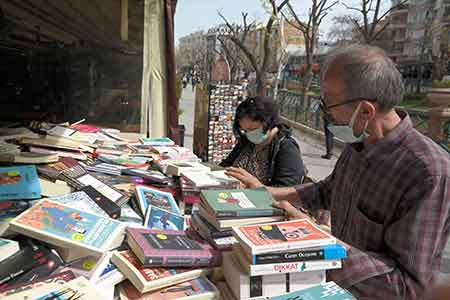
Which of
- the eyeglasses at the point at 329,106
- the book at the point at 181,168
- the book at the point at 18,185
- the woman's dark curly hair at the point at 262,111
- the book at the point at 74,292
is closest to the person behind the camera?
the book at the point at 74,292

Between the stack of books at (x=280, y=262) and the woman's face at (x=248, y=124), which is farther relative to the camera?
the woman's face at (x=248, y=124)

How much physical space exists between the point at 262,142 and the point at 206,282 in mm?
1728

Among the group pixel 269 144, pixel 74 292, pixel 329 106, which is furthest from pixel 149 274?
pixel 269 144

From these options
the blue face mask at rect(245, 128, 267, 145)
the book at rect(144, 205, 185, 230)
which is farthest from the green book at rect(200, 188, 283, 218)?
the blue face mask at rect(245, 128, 267, 145)

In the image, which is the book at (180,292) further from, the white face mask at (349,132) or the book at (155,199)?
the white face mask at (349,132)

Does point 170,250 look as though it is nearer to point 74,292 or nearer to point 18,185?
point 74,292

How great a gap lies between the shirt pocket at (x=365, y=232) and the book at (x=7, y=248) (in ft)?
3.90

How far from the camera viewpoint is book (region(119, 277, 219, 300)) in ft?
3.75

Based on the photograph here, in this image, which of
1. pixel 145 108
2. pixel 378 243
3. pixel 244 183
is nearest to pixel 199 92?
pixel 145 108

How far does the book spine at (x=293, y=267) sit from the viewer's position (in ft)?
3.51

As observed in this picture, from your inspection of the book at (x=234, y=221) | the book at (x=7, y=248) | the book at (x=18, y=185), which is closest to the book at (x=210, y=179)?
the book at (x=234, y=221)

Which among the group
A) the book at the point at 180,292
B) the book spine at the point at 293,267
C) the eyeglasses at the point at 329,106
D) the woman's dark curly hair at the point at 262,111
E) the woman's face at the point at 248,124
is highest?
the eyeglasses at the point at 329,106

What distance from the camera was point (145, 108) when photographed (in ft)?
17.3

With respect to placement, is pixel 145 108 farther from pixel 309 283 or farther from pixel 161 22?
pixel 309 283
